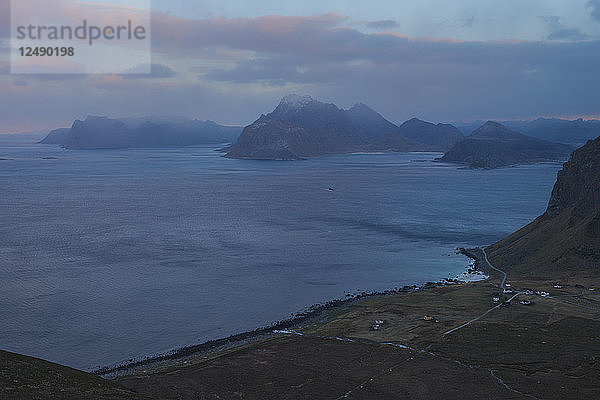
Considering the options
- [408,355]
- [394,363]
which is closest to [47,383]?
[394,363]

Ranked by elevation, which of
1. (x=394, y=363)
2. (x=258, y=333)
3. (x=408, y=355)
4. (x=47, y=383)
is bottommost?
(x=258, y=333)

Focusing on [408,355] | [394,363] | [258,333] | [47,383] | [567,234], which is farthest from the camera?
[567,234]

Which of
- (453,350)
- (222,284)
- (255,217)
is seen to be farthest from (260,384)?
(255,217)

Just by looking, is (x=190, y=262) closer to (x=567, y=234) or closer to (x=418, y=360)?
(x=418, y=360)

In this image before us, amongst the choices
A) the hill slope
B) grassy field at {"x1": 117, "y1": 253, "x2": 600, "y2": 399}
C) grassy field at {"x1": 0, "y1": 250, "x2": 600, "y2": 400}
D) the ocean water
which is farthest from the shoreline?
the hill slope

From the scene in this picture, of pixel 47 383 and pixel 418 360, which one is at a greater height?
pixel 47 383
